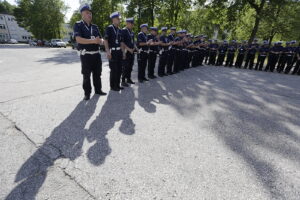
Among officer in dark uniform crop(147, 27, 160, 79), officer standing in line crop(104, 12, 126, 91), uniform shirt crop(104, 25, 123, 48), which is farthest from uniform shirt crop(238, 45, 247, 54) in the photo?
uniform shirt crop(104, 25, 123, 48)

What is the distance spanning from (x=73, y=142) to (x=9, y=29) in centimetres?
8483

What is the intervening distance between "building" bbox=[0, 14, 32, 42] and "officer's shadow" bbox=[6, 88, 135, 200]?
78.1 meters

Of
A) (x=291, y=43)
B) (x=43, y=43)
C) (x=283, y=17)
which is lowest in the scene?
(x=43, y=43)

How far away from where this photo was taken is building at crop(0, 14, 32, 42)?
206 ft

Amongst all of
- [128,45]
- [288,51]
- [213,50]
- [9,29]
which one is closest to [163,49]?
[128,45]

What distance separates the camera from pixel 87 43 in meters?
3.91

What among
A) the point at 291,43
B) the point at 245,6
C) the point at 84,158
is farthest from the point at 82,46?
the point at 245,6

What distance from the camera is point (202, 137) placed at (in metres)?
3.00

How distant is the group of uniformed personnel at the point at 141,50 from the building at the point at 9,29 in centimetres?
7575

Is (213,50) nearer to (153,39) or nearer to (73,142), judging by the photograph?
(153,39)

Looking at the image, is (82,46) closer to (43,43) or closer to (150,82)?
(150,82)

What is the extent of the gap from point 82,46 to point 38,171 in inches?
118

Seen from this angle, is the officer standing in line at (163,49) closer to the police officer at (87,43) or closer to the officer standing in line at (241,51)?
the police officer at (87,43)

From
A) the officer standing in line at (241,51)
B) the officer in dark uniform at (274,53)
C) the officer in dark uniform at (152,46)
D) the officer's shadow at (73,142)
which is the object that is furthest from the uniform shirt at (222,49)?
the officer's shadow at (73,142)
